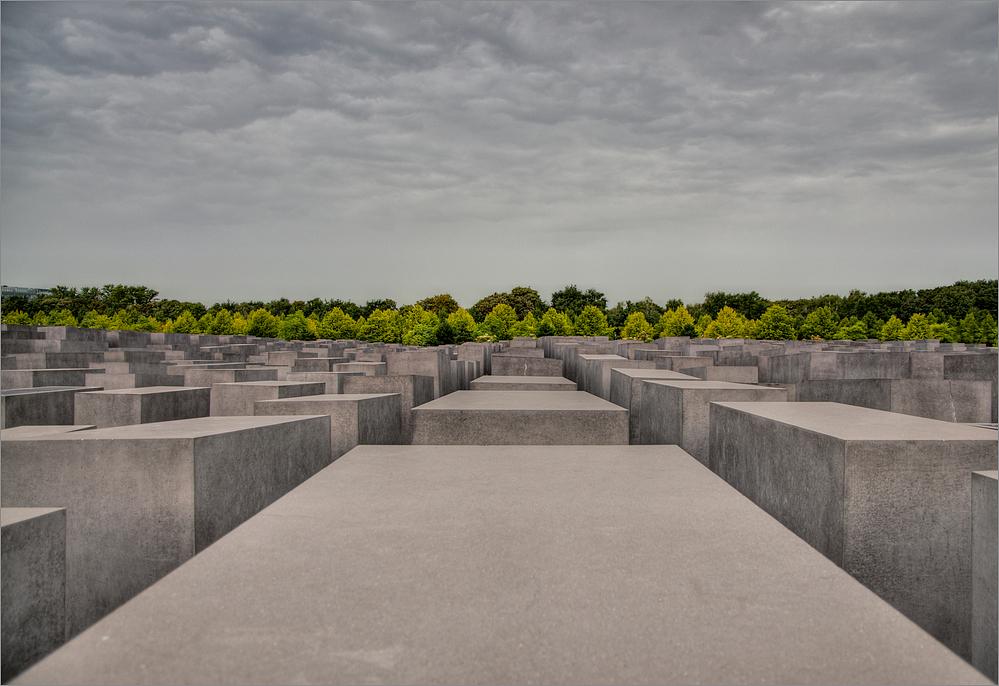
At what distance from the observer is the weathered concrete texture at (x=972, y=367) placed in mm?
9945

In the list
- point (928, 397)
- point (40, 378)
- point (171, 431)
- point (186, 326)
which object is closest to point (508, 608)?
point (171, 431)

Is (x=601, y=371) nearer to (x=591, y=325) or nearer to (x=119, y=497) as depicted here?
(x=119, y=497)

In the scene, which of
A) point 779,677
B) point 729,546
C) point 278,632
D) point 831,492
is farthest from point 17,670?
point 831,492

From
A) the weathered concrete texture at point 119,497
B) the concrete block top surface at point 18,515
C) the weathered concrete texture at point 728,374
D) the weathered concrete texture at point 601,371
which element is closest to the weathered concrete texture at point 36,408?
the weathered concrete texture at point 119,497

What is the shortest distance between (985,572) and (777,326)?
53.3 metres

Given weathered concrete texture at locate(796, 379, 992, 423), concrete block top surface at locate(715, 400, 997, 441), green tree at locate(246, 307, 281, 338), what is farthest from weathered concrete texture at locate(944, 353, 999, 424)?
green tree at locate(246, 307, 281, 338)

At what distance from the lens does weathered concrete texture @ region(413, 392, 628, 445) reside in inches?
297

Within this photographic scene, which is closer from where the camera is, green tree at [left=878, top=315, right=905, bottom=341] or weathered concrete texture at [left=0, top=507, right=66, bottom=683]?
weathered concrete texture at [left=0, top=507, right=66, bottom=683]

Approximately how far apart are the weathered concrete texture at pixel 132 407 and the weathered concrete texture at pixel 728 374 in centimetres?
771

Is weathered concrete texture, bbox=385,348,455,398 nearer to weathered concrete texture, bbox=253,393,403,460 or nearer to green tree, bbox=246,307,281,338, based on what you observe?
weathered concrete texture, bbox=253,393,403,460

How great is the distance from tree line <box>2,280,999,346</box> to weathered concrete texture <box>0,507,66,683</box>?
81.8 feet

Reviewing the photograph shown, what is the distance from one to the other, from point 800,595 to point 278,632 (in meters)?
2.25

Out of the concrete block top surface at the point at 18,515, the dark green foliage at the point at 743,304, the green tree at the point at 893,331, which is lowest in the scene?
the concrete block top surface at the point at 18,515

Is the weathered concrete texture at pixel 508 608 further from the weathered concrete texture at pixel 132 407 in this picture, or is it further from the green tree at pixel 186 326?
the green tree at pixel 186 326
